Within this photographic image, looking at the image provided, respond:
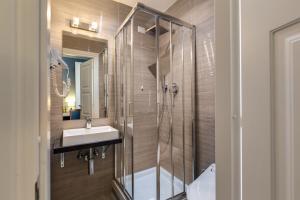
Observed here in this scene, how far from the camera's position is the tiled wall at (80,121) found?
189 cm

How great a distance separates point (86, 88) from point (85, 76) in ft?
0.55

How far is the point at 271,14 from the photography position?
477 mm

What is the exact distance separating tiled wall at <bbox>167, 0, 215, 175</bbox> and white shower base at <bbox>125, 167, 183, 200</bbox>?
0.45m

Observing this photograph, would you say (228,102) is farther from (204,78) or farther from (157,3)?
(157,3)

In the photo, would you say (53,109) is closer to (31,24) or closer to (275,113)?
(31,24)

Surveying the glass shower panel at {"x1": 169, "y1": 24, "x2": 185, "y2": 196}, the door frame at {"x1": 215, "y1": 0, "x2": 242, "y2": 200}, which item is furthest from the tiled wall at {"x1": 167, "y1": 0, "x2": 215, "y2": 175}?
the door frame at {"x1": 215, "y1": 0, "x2": 242, "y2": 200}

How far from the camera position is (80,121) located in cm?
208

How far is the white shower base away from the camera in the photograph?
1.98 metres

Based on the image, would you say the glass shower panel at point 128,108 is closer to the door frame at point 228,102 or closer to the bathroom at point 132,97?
the bathroom at point 132,97

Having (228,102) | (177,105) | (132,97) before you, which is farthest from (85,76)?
(228,102)

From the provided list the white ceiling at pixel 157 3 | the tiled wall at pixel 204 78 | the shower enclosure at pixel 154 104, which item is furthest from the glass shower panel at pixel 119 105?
the tiled wall at pixel 204 78

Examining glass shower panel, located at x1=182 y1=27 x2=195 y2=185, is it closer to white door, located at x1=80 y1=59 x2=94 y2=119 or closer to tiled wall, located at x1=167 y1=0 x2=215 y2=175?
tiled wall, located at x1=167 y1=0 x2=215 y2=175

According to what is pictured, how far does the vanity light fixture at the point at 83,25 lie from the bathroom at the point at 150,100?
1 centimetres

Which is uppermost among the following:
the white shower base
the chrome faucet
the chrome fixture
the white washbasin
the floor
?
the chrome faucet
